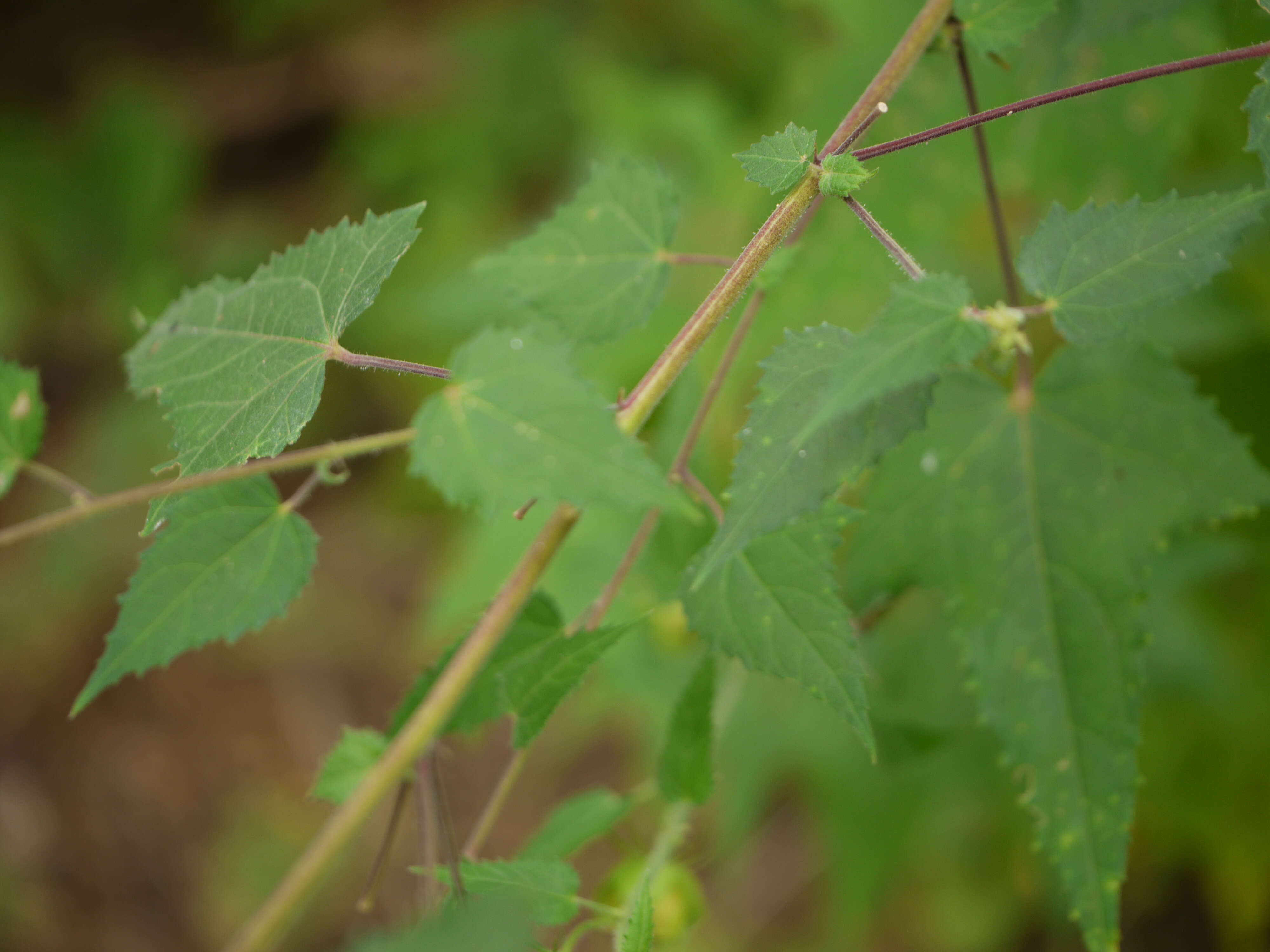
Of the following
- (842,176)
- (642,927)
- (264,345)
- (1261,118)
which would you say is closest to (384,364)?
(264,345)

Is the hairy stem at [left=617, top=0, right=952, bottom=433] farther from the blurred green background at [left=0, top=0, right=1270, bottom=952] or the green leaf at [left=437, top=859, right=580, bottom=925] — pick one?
the blurred green background at [left=0, top=0, right=1270, bottom=952]

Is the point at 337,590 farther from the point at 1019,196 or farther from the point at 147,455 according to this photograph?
the point at 1019,196

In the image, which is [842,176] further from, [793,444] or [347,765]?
[347,765]

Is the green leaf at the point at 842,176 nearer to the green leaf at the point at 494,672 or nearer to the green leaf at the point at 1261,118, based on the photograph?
the green leaf at the point at 1261,118

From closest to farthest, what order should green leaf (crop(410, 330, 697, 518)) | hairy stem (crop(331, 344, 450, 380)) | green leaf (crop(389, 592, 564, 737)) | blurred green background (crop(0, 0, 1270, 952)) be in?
green leaf (crop(410, 330, 697, 518))
hairy stem (crop(331, 344, 450, 380))
green leaf (crop(389, 592, 564, 737))
blurred green background (crop(0, 0, 1270, 952))

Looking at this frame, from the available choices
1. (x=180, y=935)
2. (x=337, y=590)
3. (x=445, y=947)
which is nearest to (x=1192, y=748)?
(x=445, y=947)

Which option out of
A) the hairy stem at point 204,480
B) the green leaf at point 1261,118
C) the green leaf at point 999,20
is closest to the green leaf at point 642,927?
the hairy stem at point 204,480

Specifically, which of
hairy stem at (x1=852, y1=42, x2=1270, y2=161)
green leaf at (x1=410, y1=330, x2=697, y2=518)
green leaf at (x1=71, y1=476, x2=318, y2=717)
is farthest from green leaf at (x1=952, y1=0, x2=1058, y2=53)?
green leaf at (x1=71, y1=476, x2=318, y2=717)
